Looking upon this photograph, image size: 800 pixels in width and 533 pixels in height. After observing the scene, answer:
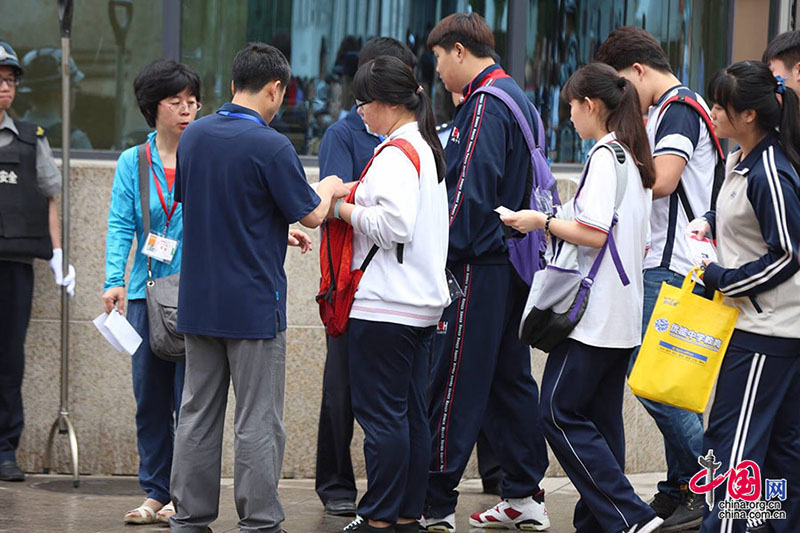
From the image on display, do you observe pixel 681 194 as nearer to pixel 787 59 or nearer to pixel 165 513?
pixel 787 59

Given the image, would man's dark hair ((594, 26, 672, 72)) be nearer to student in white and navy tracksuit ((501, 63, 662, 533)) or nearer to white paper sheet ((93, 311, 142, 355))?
student in white and navy tracksuit ((501, 63, 662, 533))

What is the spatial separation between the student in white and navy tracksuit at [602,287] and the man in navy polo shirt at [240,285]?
37.8 inches

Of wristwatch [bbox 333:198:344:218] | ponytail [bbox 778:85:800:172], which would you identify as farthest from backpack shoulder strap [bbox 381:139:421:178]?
ponytail [bbox 778:85:800:172]

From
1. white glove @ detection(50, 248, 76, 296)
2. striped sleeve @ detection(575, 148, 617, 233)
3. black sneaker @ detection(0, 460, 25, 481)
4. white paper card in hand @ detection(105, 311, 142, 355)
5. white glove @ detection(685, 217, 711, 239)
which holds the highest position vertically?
striped sleeve @ detection(575, 148, 617, 233)

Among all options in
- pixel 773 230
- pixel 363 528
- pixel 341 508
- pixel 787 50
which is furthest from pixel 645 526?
pixel 787 50

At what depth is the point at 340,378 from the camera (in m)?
5.55

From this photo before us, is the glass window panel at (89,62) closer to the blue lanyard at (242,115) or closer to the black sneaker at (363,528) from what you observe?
the blue lanyard at (242,115)

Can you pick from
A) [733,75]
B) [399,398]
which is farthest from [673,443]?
[733,75]

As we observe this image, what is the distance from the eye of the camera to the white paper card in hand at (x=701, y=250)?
450 cm

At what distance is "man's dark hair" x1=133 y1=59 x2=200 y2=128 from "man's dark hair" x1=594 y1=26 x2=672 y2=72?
189 cm

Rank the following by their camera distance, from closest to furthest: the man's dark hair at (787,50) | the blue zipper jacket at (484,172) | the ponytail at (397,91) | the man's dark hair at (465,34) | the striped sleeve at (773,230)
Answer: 1. the striped sleeve at (773,230)
2. the ponytail at (397,91)
3. the man's dark hair at (787,50)
4. the blue zipper jacket at (484,172)
5. the man's dark hair at (465,34)

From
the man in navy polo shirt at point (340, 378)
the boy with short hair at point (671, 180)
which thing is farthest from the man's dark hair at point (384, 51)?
the boy with short hair at point (671, 180)

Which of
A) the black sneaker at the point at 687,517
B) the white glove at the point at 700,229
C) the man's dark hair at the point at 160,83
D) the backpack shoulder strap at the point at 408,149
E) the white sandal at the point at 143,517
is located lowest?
the white sandal at the point at 143,517

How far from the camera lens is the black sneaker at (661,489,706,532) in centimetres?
541
